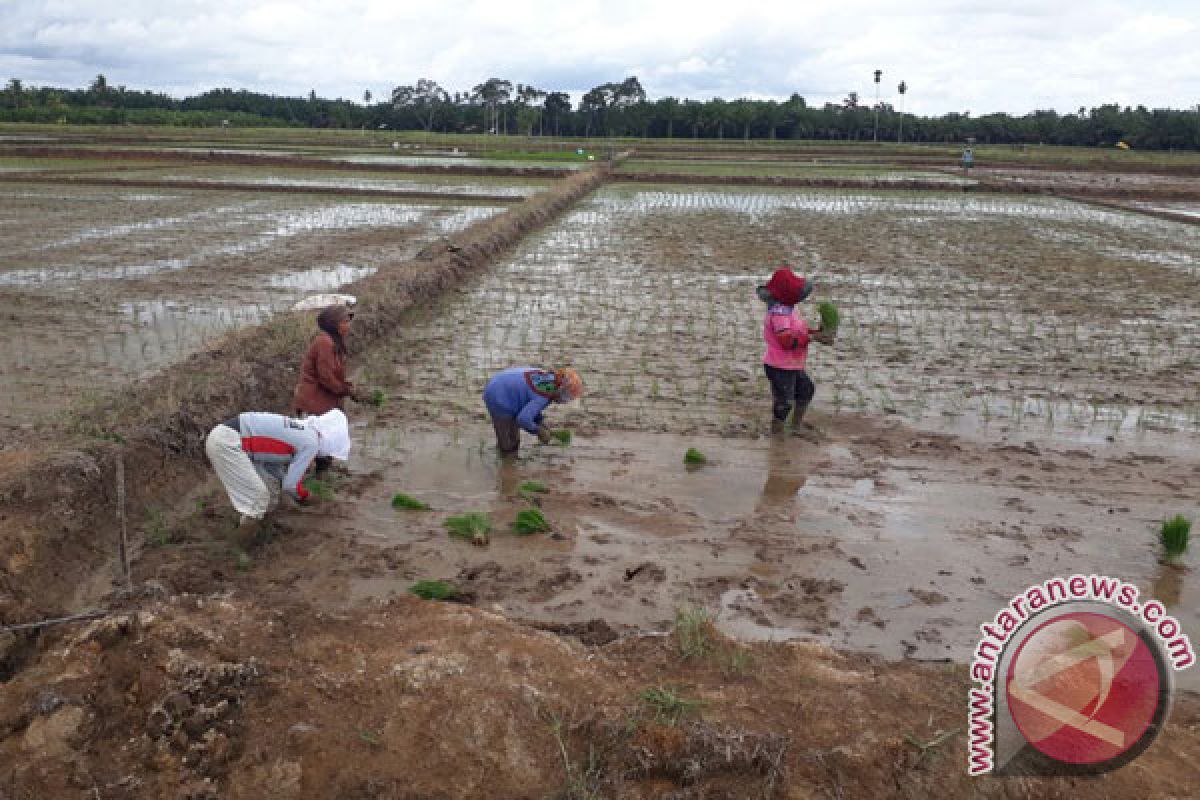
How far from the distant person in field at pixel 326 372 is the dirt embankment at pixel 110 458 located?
0.79 metres

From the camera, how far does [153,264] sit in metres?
10.7

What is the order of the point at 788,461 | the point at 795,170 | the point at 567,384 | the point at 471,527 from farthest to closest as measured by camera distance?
the point at 795,170, the point at 788,461, the point at 567,384, the point at 471,527

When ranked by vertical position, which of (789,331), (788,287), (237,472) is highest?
(788,287)

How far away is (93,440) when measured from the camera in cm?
457

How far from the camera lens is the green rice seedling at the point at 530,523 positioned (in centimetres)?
425

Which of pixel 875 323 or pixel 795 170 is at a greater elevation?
pixel 795 170

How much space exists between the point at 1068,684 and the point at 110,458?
4.49 m

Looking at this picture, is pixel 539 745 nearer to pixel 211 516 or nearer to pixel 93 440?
pixel 211 516

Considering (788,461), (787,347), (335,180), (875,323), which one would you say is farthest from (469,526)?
(335,180)

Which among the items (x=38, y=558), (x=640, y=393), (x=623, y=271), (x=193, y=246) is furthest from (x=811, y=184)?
(x=38, y=558)

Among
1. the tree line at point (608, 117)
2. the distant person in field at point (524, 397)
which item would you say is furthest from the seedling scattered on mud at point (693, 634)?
the tree line at point (608, 117)

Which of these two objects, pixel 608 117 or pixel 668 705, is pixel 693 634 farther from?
pixel 608 117

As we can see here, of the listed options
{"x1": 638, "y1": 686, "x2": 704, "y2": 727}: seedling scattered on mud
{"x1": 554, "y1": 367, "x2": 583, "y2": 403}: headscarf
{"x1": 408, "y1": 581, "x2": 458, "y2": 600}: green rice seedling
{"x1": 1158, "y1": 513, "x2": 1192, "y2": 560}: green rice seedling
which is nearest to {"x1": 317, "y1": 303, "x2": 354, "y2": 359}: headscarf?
{"x1": 554, "y1": 367, "x2": 583, "y2": 403}: headscarf

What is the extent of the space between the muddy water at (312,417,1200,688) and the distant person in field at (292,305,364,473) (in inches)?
18.4
